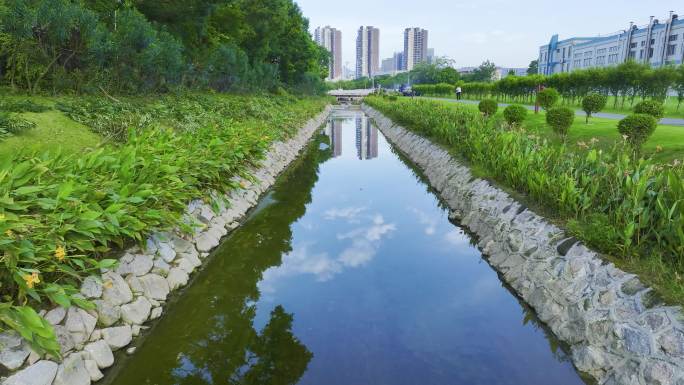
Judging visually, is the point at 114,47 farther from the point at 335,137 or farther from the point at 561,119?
the point at 335,137

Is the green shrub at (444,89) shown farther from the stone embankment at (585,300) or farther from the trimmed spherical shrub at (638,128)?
the stone embankment at (585,300)

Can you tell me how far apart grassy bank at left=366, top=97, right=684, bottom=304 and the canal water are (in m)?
1.40

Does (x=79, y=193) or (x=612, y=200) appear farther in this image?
(x=612, y=200)

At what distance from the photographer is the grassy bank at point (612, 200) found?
5352 mm

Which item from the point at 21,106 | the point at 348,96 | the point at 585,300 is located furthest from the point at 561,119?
the point at 348,96

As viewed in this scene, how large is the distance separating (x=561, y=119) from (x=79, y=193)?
13.8 meters

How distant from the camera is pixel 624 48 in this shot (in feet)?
242

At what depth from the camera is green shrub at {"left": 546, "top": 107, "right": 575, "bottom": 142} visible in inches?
572

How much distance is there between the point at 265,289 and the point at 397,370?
2872 mm

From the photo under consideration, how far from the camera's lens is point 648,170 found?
669 centimetres

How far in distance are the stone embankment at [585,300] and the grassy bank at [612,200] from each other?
21 cm

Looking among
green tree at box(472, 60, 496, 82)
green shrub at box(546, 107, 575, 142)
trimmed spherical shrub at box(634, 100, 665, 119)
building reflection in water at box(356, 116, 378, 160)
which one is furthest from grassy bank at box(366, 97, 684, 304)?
green tree at box(472, 60, 496, 82)

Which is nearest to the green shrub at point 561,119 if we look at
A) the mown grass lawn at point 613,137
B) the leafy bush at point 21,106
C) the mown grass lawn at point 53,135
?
the mown grass lawn at point 613,137

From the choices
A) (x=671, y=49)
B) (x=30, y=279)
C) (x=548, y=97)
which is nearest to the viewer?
(x=30, y=279)
